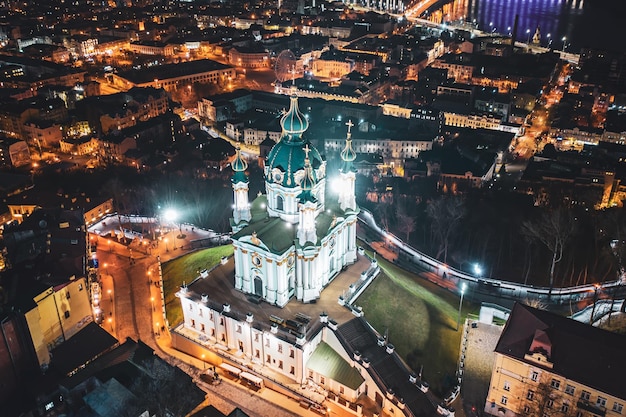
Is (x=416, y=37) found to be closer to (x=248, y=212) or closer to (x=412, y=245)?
(x=412, y=245)

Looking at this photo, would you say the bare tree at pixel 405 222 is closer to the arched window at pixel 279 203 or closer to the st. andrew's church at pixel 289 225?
the st. andrew's church at pixel 289 225

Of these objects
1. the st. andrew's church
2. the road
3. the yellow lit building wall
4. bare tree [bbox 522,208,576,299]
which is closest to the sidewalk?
the road

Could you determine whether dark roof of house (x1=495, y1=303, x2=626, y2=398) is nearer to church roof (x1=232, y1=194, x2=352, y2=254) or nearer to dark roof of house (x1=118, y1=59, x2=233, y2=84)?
church roof (x1=232, y1=194, x2=352, y2=254)

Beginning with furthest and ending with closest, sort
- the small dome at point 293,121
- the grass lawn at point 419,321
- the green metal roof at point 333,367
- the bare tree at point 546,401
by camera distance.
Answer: the small dome at point 293,121 < the grass lawn at point 419,321 < the green metal roof at point 333,367 < the bare tree at point 546,401

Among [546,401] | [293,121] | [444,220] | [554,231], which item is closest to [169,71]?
[444,220]

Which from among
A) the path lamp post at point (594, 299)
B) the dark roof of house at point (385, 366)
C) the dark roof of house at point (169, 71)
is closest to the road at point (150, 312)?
the dark roof of house at point (385, 366)

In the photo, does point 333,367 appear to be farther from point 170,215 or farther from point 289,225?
point 170,215
